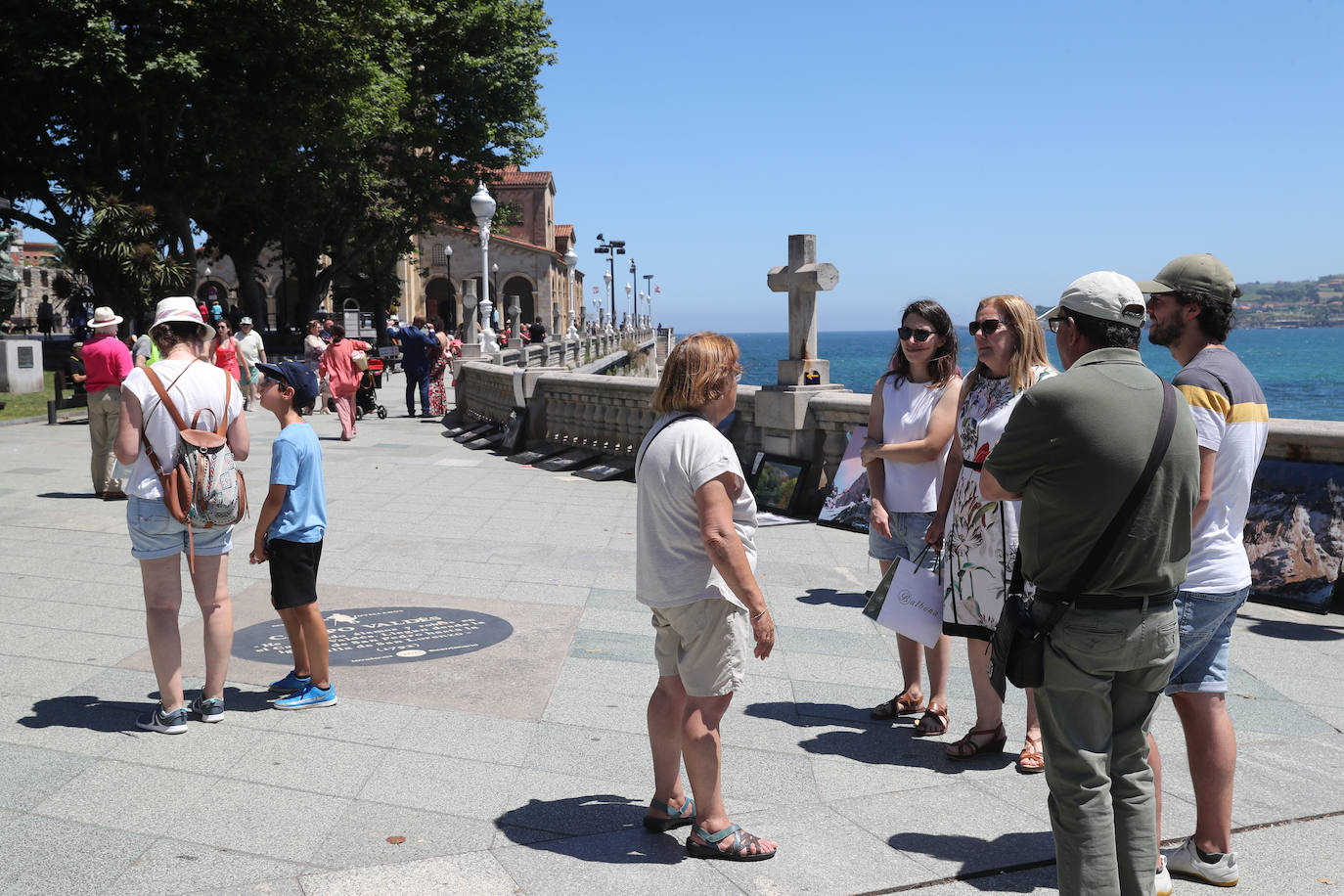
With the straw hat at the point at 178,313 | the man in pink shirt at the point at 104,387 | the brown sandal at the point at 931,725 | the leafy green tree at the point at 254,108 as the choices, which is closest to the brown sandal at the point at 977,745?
the brown sandal at the point at 931,725

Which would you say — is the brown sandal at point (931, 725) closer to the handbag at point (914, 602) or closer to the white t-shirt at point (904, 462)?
the handbag at point (914, 602)

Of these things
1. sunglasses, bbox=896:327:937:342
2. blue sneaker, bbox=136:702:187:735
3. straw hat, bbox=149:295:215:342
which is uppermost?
straw hat, bbox=149:295:215:342

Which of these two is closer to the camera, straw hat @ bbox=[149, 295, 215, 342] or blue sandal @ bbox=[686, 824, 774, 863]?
blue sandal @ bbox=[686, 824, 774, 863]

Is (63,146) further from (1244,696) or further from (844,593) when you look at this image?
(1244,696)

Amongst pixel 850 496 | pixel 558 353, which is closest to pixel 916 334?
pixel 850 496

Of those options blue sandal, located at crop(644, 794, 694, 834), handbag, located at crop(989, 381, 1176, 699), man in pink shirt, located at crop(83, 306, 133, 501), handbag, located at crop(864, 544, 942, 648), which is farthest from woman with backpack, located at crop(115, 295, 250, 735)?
man in pink shirt, located at crop(83, 306, 133, 501)

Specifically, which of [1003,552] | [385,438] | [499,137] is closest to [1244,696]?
[1003,552]

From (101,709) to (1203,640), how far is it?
451 centimetres

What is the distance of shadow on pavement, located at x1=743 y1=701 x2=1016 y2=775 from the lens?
15.3 feet

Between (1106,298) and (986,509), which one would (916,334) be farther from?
(1106,298)

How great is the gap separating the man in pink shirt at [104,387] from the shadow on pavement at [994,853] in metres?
9.10

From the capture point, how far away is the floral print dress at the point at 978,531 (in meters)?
4.31

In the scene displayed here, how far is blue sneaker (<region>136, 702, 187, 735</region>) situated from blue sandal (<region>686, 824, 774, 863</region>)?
2427mm

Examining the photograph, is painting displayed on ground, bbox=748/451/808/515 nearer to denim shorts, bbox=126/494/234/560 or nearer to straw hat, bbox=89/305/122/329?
straw hat, bbox=89/305/122/329
